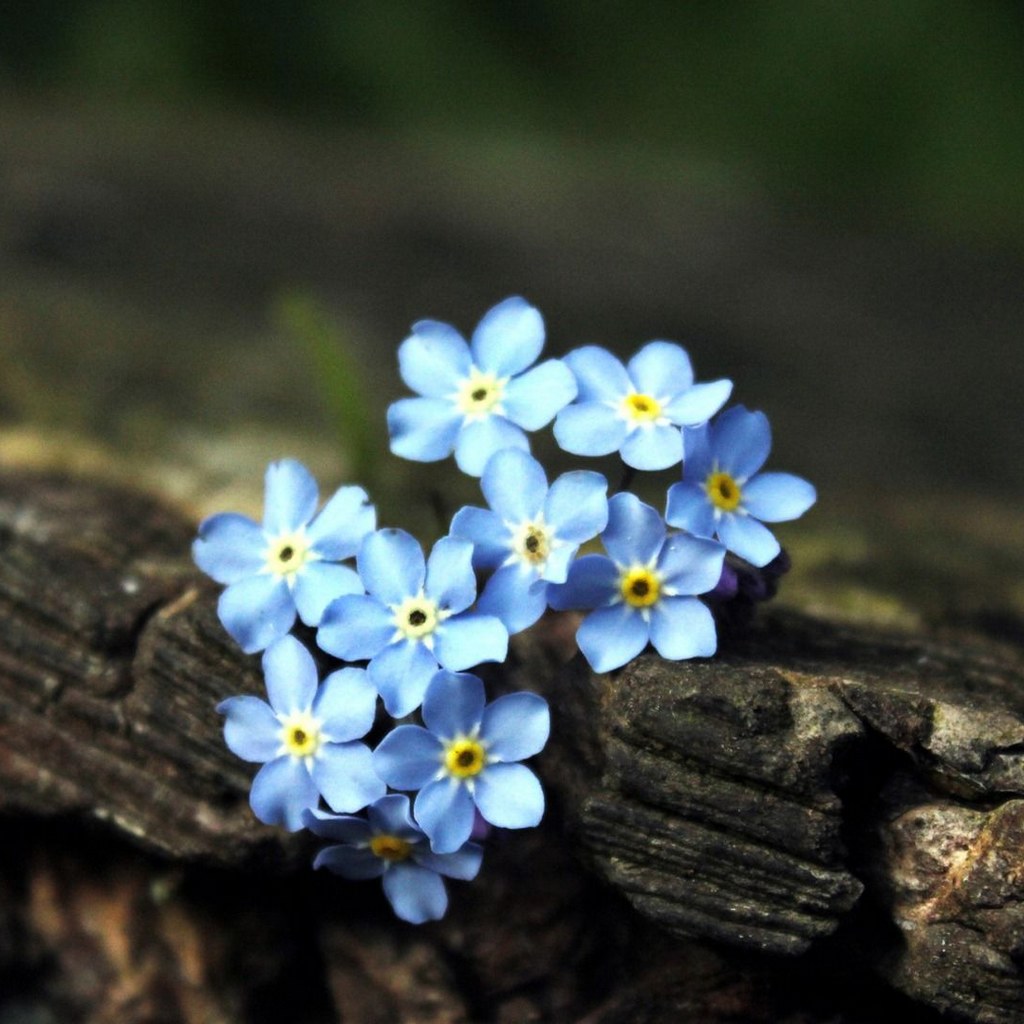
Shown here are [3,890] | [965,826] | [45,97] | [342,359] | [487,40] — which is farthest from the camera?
[487,40]

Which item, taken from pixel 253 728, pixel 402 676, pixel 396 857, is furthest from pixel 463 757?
pixel 253 728

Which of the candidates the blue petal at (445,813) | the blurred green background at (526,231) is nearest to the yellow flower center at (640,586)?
the blue petal at (445,813)

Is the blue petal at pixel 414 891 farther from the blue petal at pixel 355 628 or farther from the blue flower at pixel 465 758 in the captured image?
the blue petal at pixel 355 628

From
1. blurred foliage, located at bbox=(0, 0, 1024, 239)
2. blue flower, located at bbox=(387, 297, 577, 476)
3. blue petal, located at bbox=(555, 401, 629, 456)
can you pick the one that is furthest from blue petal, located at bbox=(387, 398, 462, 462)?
blurred foliage, located at bbox=(0, 0, 1024, 239)

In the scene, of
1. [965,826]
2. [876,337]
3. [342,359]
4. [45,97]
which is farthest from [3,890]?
[45,97]

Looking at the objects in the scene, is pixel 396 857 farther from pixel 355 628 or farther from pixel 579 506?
pixel 579 506

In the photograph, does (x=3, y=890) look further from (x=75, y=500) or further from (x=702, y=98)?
(x=702, y=98)

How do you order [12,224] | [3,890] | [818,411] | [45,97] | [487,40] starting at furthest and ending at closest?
[487,40] < [45,97] < [12,224] < [818,411] < [3,890]
